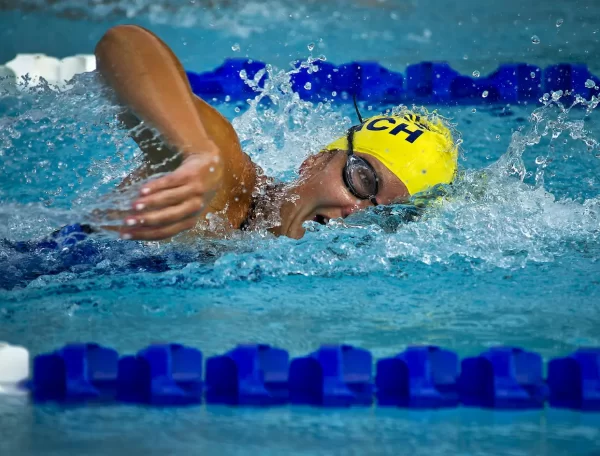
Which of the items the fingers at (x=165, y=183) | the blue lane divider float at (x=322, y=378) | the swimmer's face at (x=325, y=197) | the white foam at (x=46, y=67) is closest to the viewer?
the fingers at (x=165, y=183)

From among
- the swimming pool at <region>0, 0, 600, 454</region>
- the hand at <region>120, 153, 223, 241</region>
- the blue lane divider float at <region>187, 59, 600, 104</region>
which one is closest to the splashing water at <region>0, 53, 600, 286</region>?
the swimming pool at <region>0, 0, 600, 454</region>

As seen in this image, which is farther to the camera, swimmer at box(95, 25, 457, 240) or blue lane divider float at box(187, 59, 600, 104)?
blue lane divider float at box(187, 59, 600, 104)

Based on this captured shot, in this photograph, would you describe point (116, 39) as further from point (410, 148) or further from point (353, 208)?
point (410, 148)

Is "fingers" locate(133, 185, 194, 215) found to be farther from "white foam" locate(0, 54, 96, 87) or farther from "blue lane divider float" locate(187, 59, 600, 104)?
"white foam" locate(0, 54, 96, 87)

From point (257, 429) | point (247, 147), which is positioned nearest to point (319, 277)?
point (257, 429)

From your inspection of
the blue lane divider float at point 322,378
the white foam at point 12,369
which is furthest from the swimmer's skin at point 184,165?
the white foam at point 12,369

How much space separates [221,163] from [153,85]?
279 mm

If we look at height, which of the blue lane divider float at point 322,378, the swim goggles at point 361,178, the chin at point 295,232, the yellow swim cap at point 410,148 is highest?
the yellow swim cap at point 410,148

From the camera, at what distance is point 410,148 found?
2.52 m

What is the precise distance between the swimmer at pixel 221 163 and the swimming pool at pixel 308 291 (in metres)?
0.09

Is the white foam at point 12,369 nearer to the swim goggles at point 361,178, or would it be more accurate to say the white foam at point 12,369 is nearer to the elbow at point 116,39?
the elbow at point 116,39

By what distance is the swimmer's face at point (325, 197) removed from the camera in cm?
239

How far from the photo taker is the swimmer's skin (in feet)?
4.90

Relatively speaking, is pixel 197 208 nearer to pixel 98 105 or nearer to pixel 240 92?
pixel 98 105
